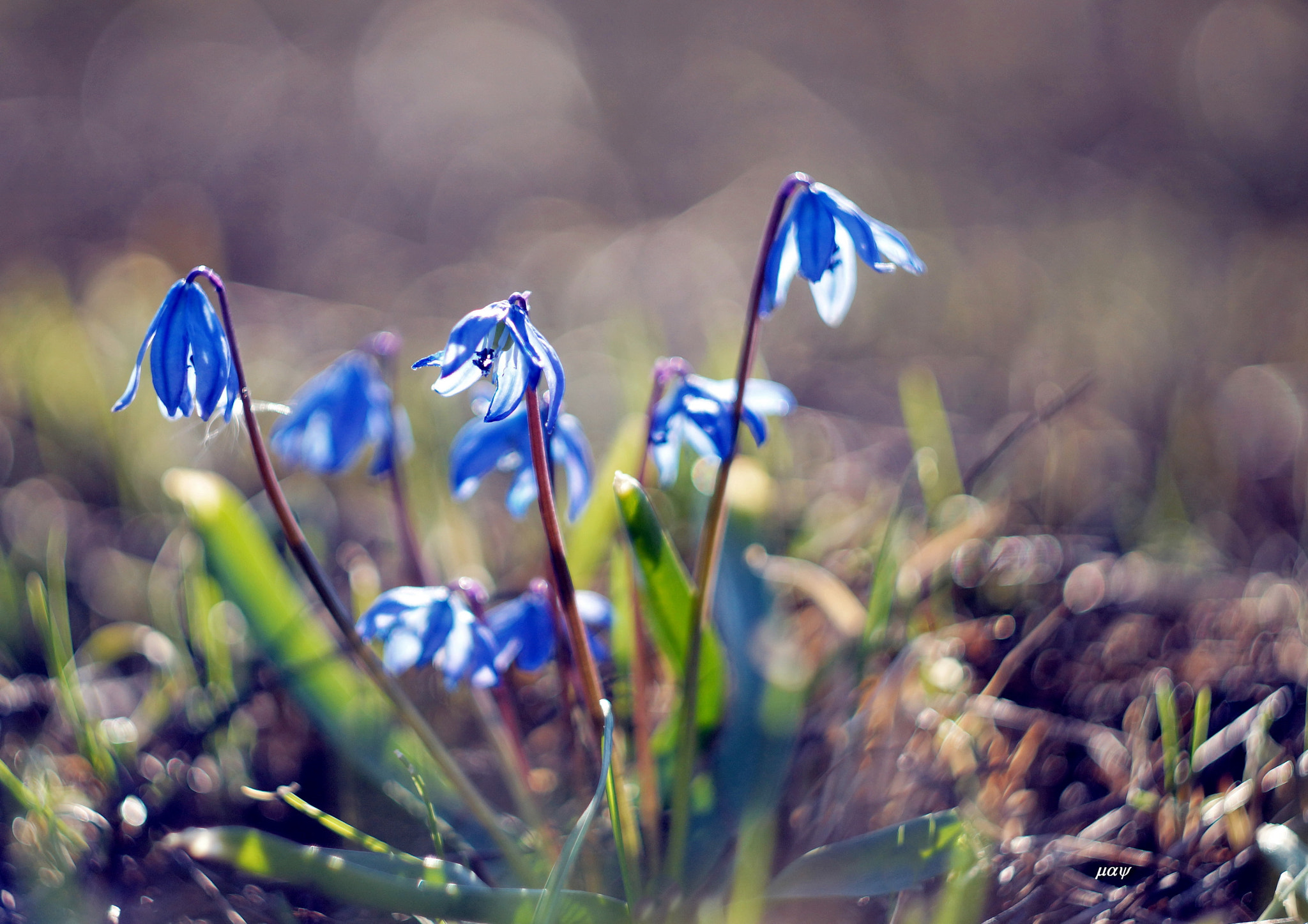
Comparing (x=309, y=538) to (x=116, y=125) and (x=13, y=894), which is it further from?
(x=116, y=125)

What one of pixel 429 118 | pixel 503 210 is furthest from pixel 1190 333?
pixel 429 118

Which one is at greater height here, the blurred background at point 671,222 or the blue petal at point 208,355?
the blurred background at point 671,222

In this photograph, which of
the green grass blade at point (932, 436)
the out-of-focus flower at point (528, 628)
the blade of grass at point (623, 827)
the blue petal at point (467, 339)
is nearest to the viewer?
the blue petal at point (467, 339)

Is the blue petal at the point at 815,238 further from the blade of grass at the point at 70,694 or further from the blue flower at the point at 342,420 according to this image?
the blade of grass at the point at 70,694

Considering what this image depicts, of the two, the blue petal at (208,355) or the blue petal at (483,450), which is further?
the blue petal at (483,450)

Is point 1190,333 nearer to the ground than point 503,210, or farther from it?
nearer to the ground

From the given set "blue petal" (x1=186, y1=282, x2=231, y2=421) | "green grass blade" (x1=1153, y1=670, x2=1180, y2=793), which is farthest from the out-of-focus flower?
"green grass blade" (x1=1153, y1=670, x2=1180, y2=793)

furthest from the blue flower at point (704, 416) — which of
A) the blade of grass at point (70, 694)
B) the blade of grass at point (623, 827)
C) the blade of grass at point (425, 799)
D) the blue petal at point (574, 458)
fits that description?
the blade of grass at point (70, 694)
